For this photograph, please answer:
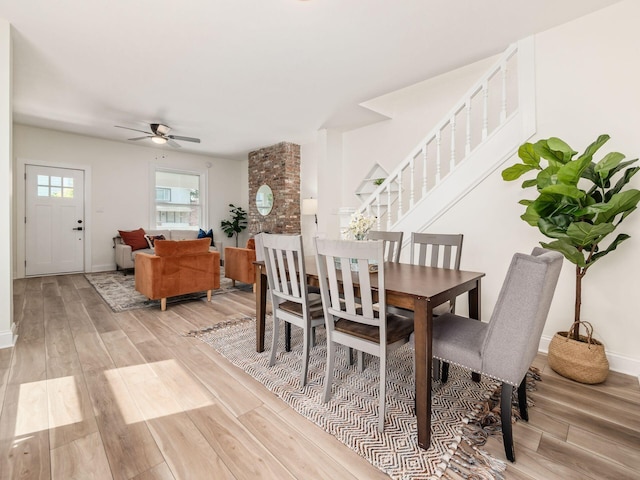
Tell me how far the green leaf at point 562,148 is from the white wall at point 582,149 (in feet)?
1.87

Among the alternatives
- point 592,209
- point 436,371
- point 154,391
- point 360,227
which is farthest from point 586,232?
point 154,391

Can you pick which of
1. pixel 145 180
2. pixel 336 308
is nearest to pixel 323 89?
pixel 336 308

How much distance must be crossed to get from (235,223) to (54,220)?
350cm

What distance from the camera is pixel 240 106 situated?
4.33m

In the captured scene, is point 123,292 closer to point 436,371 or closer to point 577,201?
point 436,371

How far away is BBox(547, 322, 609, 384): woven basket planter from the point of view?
2.05m

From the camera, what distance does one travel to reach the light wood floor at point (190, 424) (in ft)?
4.39

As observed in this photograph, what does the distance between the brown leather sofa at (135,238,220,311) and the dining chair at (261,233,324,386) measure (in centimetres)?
198

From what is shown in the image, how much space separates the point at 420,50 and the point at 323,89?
125cm

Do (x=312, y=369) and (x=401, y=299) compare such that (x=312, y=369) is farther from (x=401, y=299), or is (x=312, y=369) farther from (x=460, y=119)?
(x=460, y=119)

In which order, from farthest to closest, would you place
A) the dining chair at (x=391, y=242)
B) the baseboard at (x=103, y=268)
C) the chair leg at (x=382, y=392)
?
the baseboard at (x=103, y=268), the dining chair at (x=391, y=242), the chair leg at (x=382, y=392)

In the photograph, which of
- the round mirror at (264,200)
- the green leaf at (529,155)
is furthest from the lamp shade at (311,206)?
the green leaf at (529,155)

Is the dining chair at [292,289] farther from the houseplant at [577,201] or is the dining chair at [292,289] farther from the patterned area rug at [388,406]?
the houseplant at [577,201]

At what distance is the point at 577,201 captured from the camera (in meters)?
2.00
